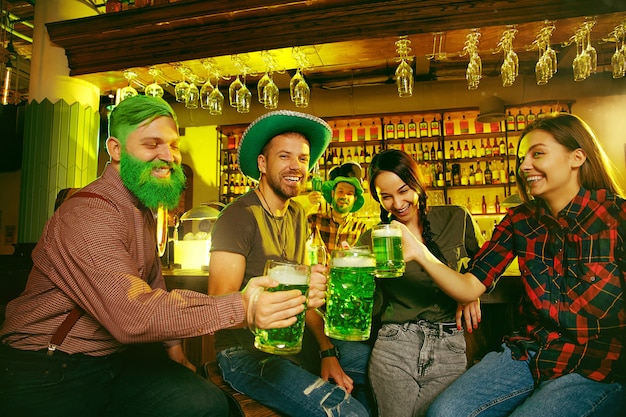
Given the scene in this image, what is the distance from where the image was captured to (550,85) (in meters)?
6.56

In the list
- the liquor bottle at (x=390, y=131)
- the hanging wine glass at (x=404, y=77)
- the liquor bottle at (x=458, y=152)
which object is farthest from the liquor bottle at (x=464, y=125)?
the hanging wine glass at (x=404, y=77)

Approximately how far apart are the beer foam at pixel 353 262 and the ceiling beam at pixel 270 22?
215 cm

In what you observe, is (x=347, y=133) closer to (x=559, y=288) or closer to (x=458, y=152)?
(x=458, y=152)

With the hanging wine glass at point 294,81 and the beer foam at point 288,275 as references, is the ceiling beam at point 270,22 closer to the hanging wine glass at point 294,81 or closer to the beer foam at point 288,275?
the hanging wine glass at point 294,81

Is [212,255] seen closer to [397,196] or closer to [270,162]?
[270,162]

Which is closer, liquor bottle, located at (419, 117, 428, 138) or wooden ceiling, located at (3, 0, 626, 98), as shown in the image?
wooden ceiling, located at (3, 0, 626, 98)

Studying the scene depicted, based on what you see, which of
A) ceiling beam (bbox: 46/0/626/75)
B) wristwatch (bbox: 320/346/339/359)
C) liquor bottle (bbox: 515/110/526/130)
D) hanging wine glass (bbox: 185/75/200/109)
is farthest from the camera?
liquor bottle (bbox: 515/110/526/130)

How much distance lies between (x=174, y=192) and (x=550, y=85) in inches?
265

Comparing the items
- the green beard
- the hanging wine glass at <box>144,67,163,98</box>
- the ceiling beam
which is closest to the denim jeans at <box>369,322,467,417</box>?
the green beard

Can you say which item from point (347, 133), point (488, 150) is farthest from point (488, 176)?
point (347, 133)

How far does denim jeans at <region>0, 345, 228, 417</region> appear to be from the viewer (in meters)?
1.34

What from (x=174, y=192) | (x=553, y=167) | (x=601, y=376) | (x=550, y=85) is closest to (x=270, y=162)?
(x=174, y=192)

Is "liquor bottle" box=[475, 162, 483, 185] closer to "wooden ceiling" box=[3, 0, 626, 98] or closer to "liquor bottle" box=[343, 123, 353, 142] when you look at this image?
"liquor bottle" box=[343, 123, 353, 142]

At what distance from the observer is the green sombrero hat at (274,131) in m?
1.97
